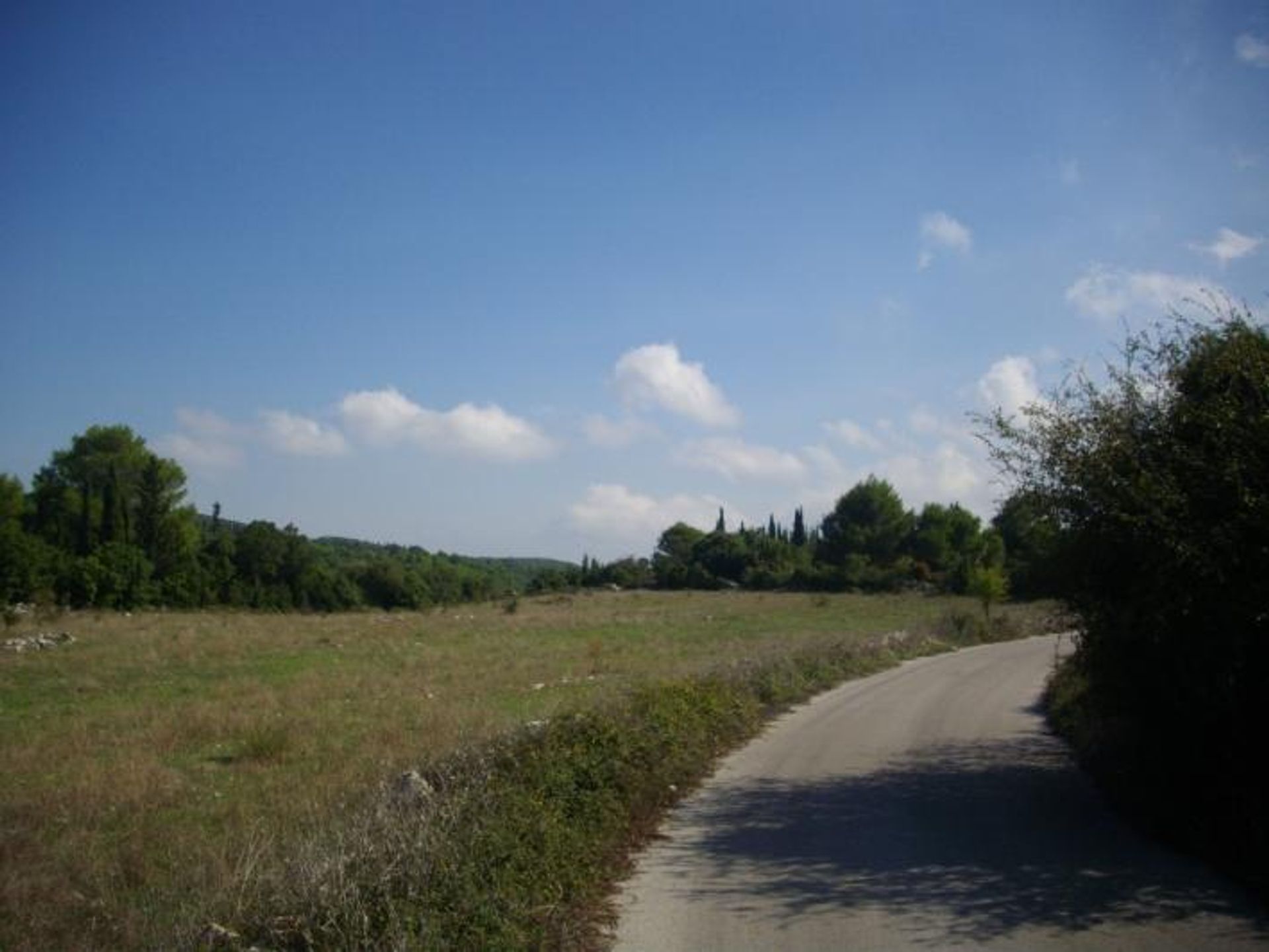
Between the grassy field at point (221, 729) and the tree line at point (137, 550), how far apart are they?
23.6 meters

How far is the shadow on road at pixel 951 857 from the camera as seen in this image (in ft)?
20.8

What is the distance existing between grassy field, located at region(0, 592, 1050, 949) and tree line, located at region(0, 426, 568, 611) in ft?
77.5

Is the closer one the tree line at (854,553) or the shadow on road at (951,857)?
the shadow on road at (951,857)

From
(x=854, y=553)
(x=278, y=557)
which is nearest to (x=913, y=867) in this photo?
(x=278, y=557)

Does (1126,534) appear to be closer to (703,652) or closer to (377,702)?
(377,702)

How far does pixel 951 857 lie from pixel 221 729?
37.7 ft

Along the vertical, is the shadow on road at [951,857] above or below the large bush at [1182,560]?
below

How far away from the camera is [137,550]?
59969 mm

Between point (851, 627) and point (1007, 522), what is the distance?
26003 mm

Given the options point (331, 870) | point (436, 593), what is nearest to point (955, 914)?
point (331, 870)

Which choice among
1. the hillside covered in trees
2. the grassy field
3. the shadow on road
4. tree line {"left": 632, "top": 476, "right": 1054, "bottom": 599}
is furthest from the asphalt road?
tree line {"left": 632, "top": 476, "right": 1054, "bottom": 599}

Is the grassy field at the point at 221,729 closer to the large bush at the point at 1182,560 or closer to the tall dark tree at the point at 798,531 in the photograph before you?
the large bush at the point at 1182,560

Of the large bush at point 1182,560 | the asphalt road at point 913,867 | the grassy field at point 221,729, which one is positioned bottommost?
the grassy field at point 221,729

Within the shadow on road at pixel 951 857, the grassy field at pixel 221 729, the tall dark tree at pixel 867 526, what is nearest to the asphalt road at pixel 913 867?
the shadow on road at pixel 951 857
